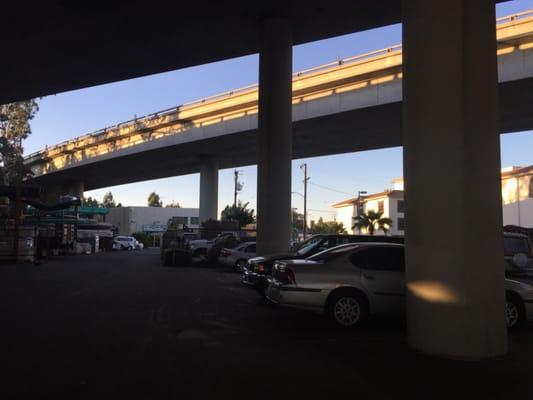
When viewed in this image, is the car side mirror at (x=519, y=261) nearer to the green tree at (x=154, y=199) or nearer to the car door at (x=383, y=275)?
the car door at (x=383, y=275)

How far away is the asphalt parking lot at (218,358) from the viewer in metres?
5.98

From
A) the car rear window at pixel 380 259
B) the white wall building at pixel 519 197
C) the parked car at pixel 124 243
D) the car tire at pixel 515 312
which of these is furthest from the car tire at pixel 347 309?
the parked car at pixel 124 243

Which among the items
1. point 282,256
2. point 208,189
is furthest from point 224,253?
point 208,189

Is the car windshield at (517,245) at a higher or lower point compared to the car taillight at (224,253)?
higher

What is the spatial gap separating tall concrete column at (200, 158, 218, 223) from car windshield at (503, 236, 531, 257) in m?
34.5

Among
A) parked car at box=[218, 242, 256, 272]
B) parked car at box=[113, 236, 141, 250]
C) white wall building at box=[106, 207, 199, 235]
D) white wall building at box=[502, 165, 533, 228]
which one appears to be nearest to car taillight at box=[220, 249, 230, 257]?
parked car at box=[218, 242, 256, 272]

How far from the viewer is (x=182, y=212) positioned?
103 meters

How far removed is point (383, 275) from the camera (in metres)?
9.72


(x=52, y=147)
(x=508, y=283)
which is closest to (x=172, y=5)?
(x=508, y=283)

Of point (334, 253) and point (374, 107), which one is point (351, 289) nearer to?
point (334, 253)

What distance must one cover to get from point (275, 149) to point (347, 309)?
11814mm

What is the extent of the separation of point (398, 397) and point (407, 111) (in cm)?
422

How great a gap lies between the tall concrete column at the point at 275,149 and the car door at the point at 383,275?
10.5 metres

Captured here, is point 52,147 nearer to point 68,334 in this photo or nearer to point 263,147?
point 263,147
